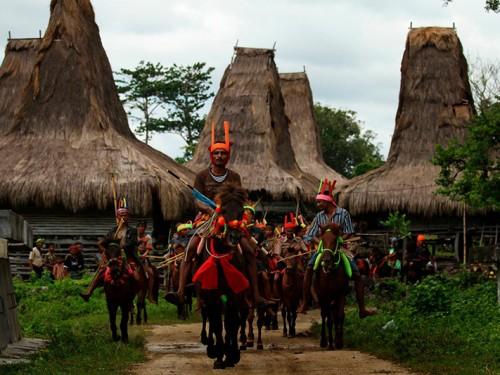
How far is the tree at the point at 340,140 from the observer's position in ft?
220

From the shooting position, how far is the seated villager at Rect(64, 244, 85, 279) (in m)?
30.2

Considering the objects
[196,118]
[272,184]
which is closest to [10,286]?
[272,184]

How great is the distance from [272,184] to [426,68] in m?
6.20

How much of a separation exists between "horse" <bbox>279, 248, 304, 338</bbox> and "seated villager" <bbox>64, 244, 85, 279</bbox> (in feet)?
40.8

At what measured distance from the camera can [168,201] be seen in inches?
1196

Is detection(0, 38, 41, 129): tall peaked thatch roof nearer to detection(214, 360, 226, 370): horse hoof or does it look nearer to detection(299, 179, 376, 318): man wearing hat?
detection(299, 179, 376, 318): man wearing hat

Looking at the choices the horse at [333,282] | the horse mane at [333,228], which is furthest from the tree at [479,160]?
the horse mane at [333,228]

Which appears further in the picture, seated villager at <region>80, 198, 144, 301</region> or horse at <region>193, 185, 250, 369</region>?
seated villager at <region>80, 198, 144, 301</region>

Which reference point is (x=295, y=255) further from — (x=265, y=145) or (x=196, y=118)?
(x=196, y=118)

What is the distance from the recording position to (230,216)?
41.2 feet

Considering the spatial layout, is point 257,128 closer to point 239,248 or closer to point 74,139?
point 74,139

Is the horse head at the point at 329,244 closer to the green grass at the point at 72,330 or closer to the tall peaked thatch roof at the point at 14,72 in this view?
the green grass at the point at 72,330

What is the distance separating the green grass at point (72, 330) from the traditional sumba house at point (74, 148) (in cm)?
297

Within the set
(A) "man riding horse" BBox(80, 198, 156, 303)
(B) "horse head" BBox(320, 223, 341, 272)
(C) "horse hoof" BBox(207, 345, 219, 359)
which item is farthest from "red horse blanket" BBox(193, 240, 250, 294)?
(A) "man riding horse" BBox(80, 198, 156, 303)
